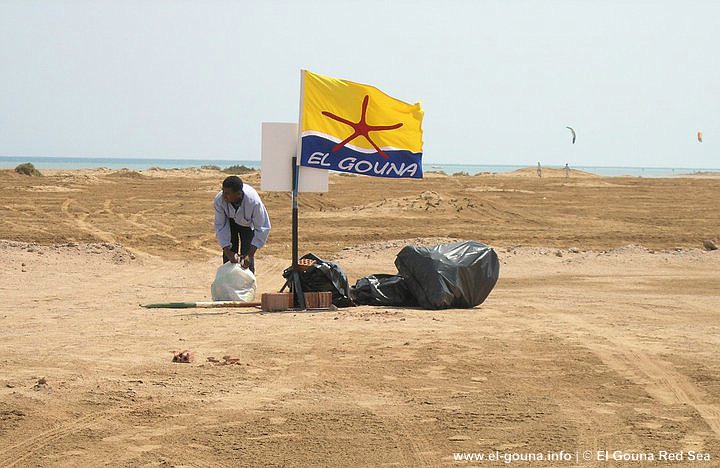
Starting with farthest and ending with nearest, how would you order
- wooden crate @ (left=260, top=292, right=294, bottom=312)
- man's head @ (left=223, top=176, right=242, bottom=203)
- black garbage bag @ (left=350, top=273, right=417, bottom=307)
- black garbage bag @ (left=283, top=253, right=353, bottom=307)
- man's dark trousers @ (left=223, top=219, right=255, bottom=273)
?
man's dark trousers @ (left=223, top=219, right=255, bottom=273), black garbage bag @ (left=350, top=273, right=417, bottom=307), black garbage bag @ (left=283, top=253, right=353, bottom=307), man's head @ (left=223, top=176, right=242, bottom=203), wooden crate @ (left=260, top=292, right=294, bottom=312)

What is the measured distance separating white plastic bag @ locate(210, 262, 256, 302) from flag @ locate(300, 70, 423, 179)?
59.5 inches

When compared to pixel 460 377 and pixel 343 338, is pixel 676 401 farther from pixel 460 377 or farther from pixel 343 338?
pixel 343 338

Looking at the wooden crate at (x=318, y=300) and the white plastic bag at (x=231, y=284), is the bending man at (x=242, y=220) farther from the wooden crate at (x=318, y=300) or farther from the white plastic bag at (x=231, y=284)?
the wooden crate at (x=318, y=300)

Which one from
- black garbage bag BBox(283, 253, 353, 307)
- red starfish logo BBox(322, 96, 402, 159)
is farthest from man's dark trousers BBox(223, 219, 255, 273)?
red starfish logo BBox(322, 96, 402, 159)

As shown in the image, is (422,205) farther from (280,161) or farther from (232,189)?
(232,189)

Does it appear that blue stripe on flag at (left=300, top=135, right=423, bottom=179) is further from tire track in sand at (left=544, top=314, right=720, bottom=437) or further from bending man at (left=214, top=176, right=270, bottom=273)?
tire track in sand at (left=544, top=314, right=720, bottom=437)

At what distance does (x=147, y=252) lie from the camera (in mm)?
18062

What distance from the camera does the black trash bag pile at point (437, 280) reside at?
430 inches

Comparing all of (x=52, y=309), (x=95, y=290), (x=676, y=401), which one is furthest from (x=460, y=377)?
(x=95, y=290)

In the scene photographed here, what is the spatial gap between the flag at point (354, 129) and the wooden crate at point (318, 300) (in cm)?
151

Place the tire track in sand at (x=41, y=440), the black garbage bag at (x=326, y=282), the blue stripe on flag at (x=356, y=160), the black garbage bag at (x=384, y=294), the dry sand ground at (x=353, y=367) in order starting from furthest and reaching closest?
the black garbage bag at (x=384, y=294) < the blue stripe on flag at (x=356, y=160) < the black garbage bag at (x=326, y=282) < the dry sand ground at (x=353, y=367) < the tire track in sand at (x=41, y=440)

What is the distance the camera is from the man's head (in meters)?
10.9

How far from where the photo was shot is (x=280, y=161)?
11289 mm

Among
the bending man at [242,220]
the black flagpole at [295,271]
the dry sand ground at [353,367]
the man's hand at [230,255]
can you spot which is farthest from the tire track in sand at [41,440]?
the bending man at [242,220]
